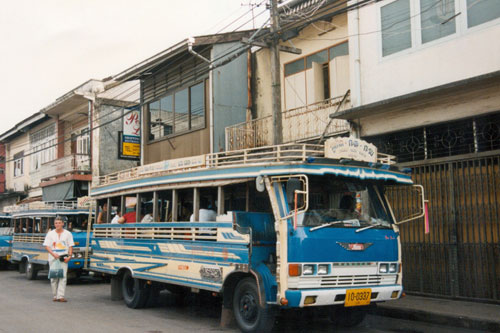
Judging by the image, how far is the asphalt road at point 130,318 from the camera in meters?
8.41

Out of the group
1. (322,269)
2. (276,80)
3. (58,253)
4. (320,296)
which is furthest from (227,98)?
(320,296)

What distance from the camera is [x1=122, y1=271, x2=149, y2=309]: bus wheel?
408 inches

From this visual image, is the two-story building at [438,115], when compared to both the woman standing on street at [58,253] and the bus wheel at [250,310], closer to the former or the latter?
the bus wheel at [250,310]

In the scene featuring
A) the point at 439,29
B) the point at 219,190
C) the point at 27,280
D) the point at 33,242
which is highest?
the point at 439,29

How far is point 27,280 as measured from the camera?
16.6 meters

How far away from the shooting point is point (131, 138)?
22.2m

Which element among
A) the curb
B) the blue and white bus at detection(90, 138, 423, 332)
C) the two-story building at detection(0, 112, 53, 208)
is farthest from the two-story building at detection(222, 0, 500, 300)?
the two-story building at detection(0, 112, 53, 208)

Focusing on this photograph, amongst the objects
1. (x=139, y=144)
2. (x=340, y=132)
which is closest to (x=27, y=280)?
(x=139, y=144)

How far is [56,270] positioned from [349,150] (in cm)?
696

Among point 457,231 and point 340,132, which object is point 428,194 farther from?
point 340,132

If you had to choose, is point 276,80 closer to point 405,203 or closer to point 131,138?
point 405,203

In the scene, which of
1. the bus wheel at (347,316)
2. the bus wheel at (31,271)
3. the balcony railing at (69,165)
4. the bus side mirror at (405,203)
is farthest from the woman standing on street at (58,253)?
the balcony railing at (69,165)

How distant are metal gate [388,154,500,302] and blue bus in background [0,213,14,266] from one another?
14870mm

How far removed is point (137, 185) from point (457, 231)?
20.9 ft
